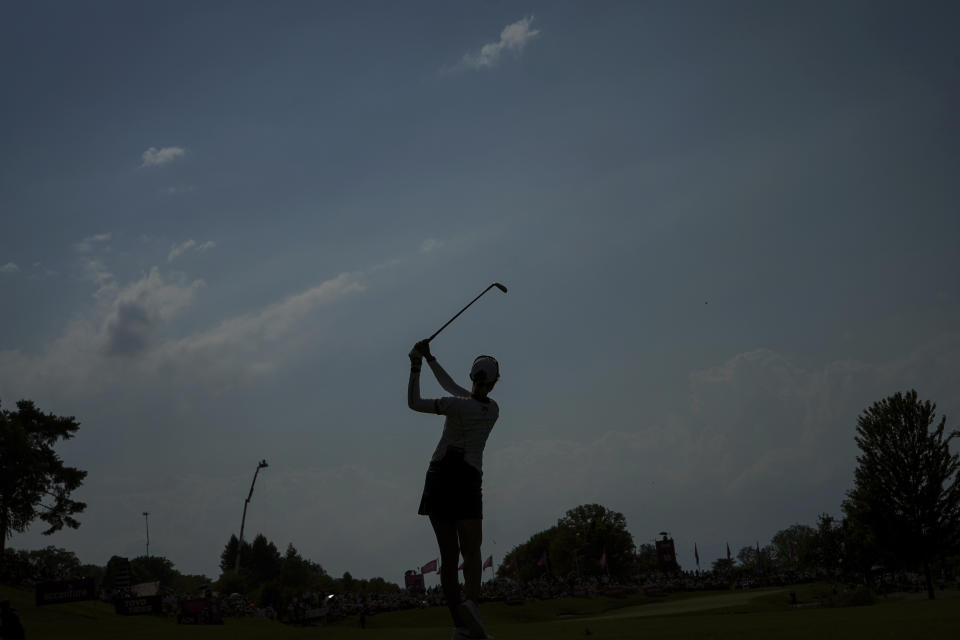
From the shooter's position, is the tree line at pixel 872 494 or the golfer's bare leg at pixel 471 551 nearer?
the golfer's bare leg at pixel 471 551

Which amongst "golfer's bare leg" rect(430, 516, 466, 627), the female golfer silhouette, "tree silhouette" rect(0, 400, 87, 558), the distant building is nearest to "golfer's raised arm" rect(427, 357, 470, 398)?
the female golfer silhouette

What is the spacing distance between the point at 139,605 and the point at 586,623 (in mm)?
35108

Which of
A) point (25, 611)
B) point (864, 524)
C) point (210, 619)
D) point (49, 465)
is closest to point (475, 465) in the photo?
point (210, 619)

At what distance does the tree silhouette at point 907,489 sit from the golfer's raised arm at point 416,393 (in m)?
40.8

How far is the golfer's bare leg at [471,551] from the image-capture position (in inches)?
266

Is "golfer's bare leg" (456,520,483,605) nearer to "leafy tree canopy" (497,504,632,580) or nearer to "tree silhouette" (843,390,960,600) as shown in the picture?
"tree silhouette" (843,390,960,600)

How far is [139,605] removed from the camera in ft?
132

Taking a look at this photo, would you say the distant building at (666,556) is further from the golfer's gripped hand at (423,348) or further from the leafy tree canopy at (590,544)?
the golfer's gripped hand at (423,348)

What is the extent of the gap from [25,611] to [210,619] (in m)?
8.34

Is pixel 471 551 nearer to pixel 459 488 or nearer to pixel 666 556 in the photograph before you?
pixel 459 488

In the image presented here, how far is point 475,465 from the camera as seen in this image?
702 centimetres

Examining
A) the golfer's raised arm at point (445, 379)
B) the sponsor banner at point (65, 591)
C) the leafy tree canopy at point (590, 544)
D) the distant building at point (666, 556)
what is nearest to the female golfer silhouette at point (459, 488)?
the golfer's raised arm at point (445, 379)

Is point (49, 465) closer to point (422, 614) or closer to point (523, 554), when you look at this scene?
point (422, 614)

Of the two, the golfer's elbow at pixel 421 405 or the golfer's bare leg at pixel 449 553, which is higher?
the golfer's elbow at pixel 421 405
